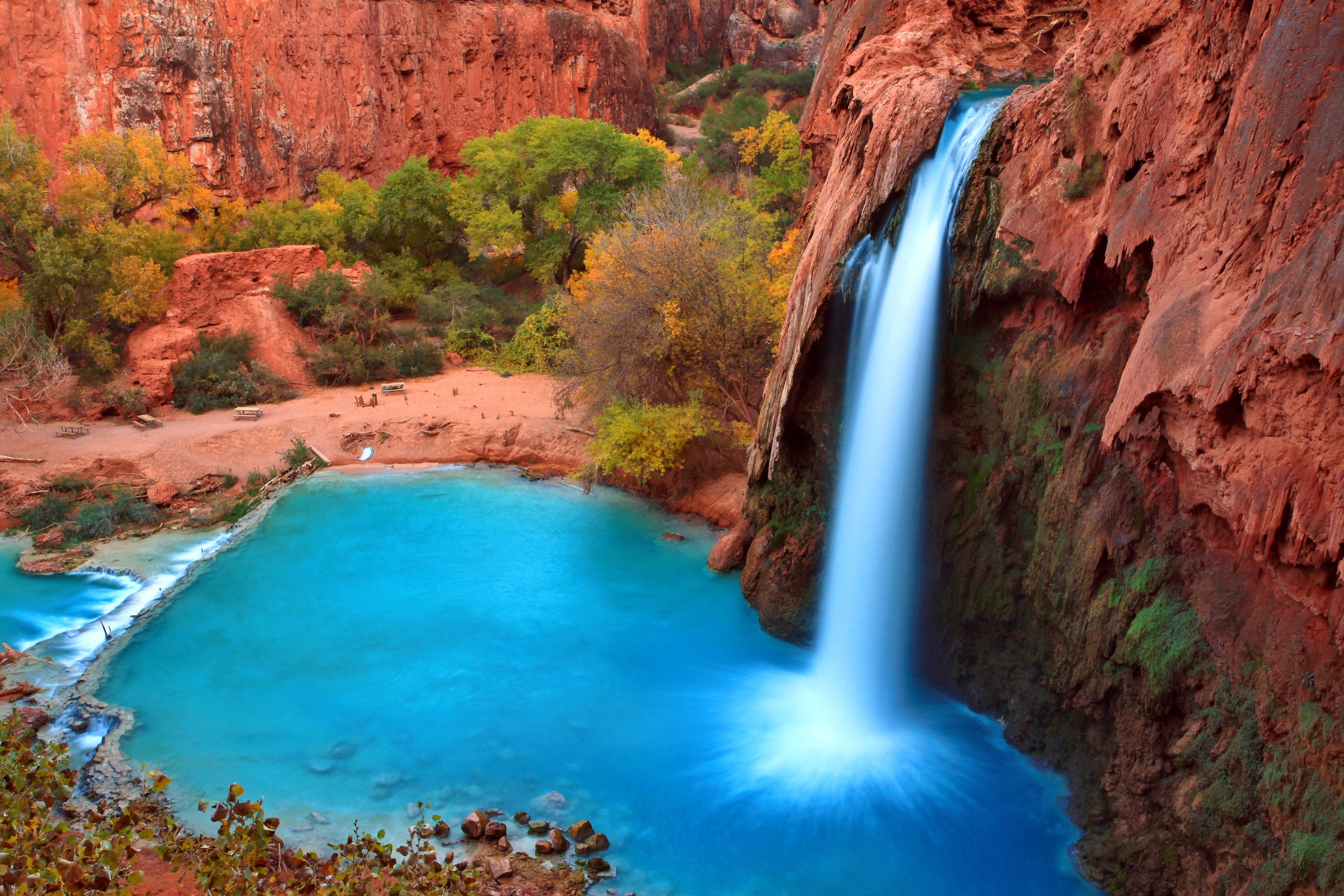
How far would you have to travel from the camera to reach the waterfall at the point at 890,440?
39.3ft

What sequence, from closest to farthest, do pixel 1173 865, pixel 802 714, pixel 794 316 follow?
pixel 1173 865, pixel 802 714, pixel 794 316

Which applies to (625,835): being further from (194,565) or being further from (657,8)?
(657,8)

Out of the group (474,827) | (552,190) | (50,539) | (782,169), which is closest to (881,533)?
(474,827)

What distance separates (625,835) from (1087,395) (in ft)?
23.1

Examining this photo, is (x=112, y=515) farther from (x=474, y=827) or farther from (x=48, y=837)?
(x=474, y=827)

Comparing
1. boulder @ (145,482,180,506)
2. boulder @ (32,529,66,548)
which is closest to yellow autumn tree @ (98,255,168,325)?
boulder @ (145,482,180,506)

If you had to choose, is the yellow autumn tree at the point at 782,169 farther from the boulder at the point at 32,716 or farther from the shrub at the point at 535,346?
the boulder at the point at 32,716

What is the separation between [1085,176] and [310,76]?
3598cm

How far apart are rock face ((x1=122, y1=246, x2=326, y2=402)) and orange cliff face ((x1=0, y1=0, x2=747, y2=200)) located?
33.4ft

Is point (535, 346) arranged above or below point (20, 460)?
above

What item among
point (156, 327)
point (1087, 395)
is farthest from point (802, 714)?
point (156, 327)

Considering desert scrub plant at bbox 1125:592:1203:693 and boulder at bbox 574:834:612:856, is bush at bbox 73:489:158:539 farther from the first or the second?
desert scrub plant at bbox 1125:592:1203:693

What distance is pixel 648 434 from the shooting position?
1770 cm

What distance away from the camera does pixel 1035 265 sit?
1079 cm
